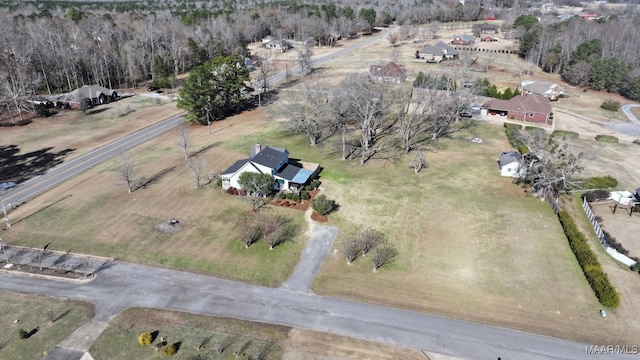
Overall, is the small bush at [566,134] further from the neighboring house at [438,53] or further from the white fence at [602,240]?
the neighboring house at [438,53]

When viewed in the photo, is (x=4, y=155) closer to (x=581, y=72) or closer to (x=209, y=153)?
(x=209, y=153)

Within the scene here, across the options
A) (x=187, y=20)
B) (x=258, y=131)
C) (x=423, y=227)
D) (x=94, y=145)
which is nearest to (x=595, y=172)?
(x=423, y=227)


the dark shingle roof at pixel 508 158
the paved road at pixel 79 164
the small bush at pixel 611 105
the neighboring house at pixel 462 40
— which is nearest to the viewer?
the paved road at pixel 79 164

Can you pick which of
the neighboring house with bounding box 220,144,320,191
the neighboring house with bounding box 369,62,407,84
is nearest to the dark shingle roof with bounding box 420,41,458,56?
the neighboring house with bounding box 369,62,407,84

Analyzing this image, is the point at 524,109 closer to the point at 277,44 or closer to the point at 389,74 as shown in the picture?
the point at 389,74

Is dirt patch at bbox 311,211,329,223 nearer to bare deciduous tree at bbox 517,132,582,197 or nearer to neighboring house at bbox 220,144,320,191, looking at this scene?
neighboring house at bbox 220,144,320,191

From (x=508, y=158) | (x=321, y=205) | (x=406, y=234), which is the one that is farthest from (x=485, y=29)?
(x=321, y=205)

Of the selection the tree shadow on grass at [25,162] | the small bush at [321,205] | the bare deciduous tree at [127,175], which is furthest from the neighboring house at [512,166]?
the tree shadow on grass at [25,162]
